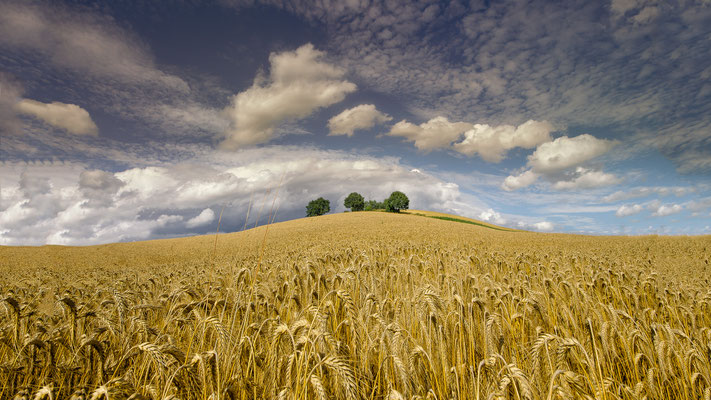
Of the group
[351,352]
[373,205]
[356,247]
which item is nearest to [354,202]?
[373,205]

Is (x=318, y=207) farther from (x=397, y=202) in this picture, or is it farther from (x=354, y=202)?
(x=397, y=202)

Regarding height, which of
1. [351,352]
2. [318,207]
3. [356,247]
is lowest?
[351,352]

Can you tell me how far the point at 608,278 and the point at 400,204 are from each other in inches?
3853

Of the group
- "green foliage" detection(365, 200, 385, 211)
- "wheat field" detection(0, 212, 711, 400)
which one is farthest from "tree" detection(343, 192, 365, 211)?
"wheat field" detection(0, 212, 711, 400)

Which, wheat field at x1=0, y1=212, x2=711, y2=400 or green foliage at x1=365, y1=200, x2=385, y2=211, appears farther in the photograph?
green foliage at x1=365, y1=200, x2=385, y2=211

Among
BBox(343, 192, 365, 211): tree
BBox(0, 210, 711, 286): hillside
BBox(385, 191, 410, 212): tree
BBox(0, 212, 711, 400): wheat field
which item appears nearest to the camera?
BBox(0, 212, 711, 400): wheat field

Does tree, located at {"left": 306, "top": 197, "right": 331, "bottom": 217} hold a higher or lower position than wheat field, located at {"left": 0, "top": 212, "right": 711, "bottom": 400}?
higher

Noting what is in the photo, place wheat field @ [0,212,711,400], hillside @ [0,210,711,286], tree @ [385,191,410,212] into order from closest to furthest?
wheat field @ [0,212,711,400]
hillside @ [0,210,711,286]
tree @ [385,191,410,212]

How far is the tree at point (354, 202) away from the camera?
108919 mm

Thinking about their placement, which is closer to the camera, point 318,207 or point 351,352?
point 351,352

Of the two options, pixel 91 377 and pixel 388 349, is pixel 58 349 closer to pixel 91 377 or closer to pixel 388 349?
pixel 91 377

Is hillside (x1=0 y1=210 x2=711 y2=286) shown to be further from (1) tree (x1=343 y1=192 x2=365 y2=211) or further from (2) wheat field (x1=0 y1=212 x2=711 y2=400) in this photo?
(1) tree (x1=343 y1=192 x2=365 y2=211)

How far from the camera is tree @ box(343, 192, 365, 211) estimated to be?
357 feet

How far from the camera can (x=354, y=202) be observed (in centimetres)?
10938
